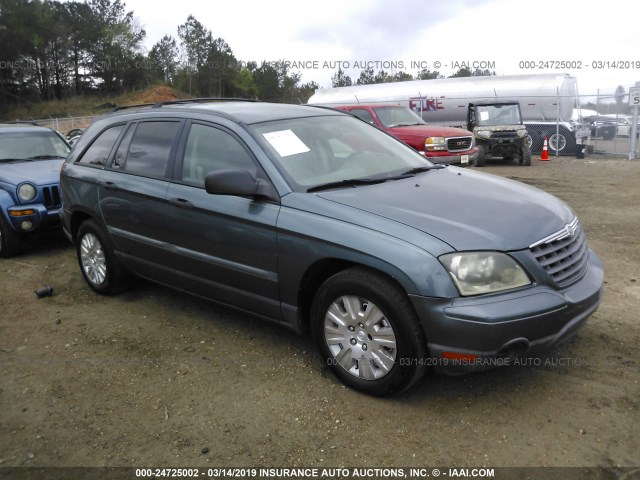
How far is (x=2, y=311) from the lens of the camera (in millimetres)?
5094

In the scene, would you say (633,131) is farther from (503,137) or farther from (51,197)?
(51,197)

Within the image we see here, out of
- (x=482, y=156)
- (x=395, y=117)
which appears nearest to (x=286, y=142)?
(x=395, y=117)

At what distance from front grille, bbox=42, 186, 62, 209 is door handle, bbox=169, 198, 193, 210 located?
11.4ft

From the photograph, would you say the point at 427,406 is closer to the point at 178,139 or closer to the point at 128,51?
the point at 178,139

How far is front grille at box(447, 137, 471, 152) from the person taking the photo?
38.2 feet

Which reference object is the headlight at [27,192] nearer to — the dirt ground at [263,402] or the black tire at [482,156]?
the dirt ground at [263,402]

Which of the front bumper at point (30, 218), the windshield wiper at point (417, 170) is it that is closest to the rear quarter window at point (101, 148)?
the front bumper at point (30, 218)

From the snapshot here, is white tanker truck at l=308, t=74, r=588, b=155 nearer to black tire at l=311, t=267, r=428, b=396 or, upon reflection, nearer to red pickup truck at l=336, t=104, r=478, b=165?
red pickup truck at l=336, t=104, r=478, b=165

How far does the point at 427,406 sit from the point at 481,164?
14384 mm

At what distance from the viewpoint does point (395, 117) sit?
41.9ft

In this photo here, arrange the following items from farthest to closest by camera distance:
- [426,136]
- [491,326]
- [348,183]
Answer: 1. [426,136]
2. [348,183]
3. [491,326]

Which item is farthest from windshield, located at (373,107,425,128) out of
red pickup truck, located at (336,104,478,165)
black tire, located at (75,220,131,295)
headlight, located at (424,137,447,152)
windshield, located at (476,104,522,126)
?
black tire, located at (75,220,131,295)

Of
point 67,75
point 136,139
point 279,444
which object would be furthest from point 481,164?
→ point 67,75

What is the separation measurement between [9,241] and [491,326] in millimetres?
6139
